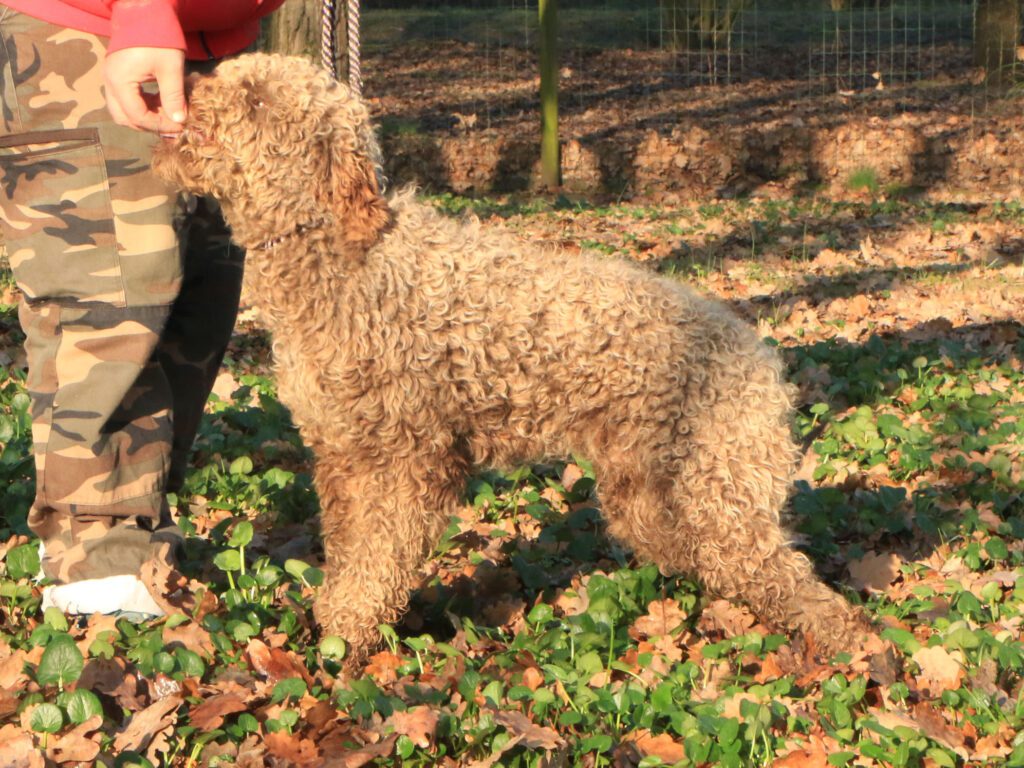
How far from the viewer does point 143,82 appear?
3324 millimetres

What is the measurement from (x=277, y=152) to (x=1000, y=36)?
14.2 m

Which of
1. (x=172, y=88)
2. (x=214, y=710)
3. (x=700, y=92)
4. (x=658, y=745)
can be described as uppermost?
(x=172, y=88)

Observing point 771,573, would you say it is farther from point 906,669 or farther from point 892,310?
point 892,310

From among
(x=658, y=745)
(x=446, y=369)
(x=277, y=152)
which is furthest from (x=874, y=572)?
(x=277, y=152)

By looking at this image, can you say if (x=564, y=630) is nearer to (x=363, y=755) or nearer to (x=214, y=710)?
(x=363, y=755)

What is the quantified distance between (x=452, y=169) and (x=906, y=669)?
983 centimetres

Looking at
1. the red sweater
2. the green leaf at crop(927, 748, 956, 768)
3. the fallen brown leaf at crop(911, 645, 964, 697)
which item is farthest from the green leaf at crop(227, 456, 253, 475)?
the green leaf at crop(927, 748, 956, 768)

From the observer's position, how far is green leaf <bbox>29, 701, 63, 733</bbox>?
114 inches

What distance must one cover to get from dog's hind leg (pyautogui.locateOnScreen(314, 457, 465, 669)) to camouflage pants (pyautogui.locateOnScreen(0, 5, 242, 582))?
0.55 m

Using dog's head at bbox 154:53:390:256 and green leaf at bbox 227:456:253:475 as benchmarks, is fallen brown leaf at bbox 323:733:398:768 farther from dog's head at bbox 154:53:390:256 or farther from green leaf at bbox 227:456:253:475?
green leaf at bbox 227:456:253:475

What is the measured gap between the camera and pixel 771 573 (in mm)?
3680

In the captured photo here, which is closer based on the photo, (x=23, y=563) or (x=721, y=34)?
(x=23, y=563)

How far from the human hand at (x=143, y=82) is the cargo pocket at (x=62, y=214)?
0.22 metres

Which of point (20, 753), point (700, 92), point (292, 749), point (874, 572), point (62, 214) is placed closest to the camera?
point (20, 753)
